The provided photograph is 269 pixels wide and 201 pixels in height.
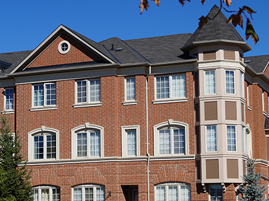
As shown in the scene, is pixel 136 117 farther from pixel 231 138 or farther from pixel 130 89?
pixel 231 138

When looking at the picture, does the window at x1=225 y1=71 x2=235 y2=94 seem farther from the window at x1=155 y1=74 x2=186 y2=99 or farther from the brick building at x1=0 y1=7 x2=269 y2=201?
the window at x1=155 y1=74 x2=186 y2=99

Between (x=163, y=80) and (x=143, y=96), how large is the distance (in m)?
1.46

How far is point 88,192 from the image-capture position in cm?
2791

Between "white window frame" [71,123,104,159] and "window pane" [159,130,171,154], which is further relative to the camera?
"white window frame" [71,123,104,159]

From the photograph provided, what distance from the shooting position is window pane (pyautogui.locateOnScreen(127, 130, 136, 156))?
28.1 m

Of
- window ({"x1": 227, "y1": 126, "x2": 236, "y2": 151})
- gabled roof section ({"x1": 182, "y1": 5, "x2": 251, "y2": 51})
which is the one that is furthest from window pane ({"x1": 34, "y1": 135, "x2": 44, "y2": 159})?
window ({"x1": 227, "y1": 126, "x2": 236, "y2": 151})

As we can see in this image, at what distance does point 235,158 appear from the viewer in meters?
26.4

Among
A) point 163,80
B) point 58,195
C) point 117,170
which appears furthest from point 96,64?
point 58,195

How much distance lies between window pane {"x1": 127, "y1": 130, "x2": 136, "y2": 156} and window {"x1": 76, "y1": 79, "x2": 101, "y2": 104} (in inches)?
104

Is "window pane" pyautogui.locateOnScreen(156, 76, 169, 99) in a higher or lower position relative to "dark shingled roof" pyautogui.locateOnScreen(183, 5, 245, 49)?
lower

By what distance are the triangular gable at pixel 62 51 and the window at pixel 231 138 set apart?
7.62 metres

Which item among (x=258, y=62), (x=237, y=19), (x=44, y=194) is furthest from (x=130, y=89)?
(x=237, y=19)

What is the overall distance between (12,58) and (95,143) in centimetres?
1038

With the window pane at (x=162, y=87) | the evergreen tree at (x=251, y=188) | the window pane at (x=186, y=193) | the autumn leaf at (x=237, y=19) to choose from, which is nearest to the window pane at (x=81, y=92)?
the window pane at (x=162, y=87)
